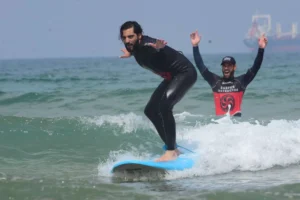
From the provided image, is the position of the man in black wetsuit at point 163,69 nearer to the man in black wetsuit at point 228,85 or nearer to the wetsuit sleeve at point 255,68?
the wetsuit sleeve at point 255,68

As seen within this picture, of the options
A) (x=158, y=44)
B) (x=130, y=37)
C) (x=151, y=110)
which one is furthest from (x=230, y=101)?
(x=130, y=37)

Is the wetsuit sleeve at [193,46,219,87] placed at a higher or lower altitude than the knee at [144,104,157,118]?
higher

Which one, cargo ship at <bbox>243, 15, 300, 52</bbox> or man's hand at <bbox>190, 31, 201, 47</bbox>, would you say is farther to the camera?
cargo ship at <bbox>243, 15, 300, 52</bbox>

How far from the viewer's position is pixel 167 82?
6859 mm

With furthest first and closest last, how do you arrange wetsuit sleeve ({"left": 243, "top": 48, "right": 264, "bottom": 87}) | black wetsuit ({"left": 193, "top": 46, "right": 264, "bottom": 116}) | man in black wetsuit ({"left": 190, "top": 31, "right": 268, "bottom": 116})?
black wetsuit ({"left": 193, "top": 46, "right": 264, "bottom": 116})
man in black wetsuit ({"left": 190, "top": 31, "right": 268, "bottom": 116})
wetsuit sleeve ({"left": 243, "top": 48, "right": 264, "bottom": 87})

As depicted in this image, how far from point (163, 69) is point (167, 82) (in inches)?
7.7

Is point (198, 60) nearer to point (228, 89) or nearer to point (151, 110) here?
point (228, 89)

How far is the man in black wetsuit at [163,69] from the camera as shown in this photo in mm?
6480

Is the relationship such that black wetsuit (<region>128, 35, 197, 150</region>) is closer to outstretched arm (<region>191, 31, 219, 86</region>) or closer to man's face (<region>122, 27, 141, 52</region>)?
man's face (<region>122, 27, 141, 52</region>)

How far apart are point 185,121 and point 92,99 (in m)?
7.65

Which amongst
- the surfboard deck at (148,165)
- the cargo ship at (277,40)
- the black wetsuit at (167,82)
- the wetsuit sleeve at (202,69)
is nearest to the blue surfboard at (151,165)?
the surfboard deck at (148,165)

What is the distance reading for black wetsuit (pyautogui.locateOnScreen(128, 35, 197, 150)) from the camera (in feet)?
21.7

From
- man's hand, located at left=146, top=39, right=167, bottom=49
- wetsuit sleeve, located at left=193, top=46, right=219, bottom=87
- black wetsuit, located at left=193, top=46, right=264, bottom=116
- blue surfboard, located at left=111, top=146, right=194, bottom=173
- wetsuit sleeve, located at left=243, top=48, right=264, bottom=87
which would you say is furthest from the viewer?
black wetsuit, located at left=193, top=46, right=264, bottom=116

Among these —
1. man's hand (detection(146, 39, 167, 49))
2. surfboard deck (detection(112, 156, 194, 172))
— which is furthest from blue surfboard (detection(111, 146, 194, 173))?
man's hand (detection(146, 39, 167, 49))
